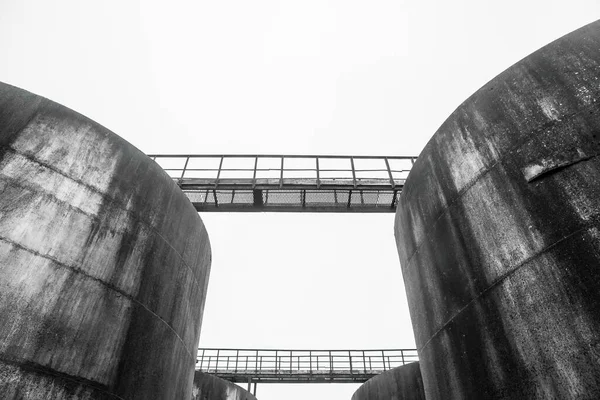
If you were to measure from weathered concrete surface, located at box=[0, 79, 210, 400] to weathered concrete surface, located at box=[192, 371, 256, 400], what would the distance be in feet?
17.5

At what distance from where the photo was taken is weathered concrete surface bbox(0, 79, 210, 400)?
14.6 ft

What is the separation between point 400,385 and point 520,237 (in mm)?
9204

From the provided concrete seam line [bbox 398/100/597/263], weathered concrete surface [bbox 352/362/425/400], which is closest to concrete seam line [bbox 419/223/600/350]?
concrete seam line [bbox 398/100/597/263]

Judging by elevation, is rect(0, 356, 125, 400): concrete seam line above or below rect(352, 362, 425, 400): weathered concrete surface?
below

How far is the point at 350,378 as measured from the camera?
23125 millimetres

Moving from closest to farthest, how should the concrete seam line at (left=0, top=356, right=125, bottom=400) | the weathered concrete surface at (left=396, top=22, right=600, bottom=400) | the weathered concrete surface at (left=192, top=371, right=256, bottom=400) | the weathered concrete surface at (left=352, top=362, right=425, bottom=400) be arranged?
the weathered concrete surface at (left=396, top=22, right=600, bottom=400), the concrete seam line at (left=0, top=356, right=125, bottom=400), the weathered concrete surface at (left=352, top=362, right=425, bottom=400), the weathered concrete surface at (left=192, top=371, right=256, bottom=400)

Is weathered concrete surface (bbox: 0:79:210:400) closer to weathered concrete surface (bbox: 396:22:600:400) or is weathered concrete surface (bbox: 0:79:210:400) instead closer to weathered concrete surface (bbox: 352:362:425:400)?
weathered concrete surface (bbox: 396:22:600:400)

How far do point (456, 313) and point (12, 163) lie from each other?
242 inches

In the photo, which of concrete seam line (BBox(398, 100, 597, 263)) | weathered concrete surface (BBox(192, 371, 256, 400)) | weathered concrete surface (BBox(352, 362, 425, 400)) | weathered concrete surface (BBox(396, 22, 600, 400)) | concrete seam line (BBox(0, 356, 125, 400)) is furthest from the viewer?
weathered concrete surface (BBox(192, 371, 256, 400))

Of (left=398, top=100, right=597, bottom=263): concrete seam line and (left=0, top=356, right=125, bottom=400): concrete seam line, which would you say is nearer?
(left=0, top=356, right=125, bottom=400): concrete seam line

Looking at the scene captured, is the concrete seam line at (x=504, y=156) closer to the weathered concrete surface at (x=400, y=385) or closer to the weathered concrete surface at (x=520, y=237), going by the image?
the weathered concrete surface at (x=520, y=237)

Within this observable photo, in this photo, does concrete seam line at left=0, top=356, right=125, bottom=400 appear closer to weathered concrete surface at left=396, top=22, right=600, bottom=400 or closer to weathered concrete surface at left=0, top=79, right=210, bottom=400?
weathered concrete surface at left=0, top=79, right=210, bottom=400

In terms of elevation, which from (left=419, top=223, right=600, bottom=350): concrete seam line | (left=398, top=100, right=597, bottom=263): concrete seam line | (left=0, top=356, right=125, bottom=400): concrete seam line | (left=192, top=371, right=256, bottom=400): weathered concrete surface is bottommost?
(left=0, top=356, right=125, bottom=400): concrete seam line

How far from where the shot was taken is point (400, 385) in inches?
471
